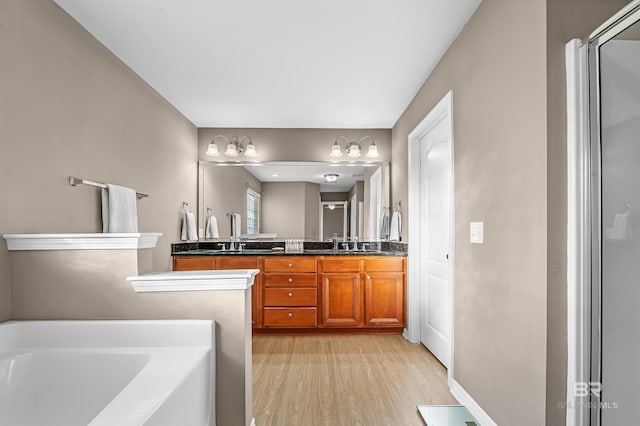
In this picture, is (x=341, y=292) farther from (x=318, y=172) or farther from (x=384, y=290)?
(x=318, y=172)

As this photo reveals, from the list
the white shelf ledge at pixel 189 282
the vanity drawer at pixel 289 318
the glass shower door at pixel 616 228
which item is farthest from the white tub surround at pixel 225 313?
the vanity drawer at pixel 289 318

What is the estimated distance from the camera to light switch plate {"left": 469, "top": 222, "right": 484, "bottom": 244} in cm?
193

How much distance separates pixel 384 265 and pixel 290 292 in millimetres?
983

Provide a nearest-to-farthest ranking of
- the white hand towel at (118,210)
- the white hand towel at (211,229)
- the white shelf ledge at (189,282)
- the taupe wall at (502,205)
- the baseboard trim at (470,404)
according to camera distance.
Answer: the taupe wall at (502,205) → the white shelf ledge at (189,282) → the baseboard trim at (470,404) → the white hand towel at (118,210) → the white hand towel at (211,229)

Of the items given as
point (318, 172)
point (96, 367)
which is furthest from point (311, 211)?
point (96, 367)

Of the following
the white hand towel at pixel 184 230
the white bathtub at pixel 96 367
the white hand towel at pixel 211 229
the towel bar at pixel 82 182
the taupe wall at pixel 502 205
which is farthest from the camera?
the white hand towel at pixel 211 229

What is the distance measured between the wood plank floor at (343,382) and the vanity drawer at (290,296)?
0.35m

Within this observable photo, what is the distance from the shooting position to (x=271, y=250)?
415 centimetres

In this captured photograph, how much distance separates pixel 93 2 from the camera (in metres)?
1.93

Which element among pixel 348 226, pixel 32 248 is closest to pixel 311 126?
pixel 348 226

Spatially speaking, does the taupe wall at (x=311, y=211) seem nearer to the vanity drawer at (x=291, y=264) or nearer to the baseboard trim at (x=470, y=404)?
the vanity drawer at (x=291, y=264)

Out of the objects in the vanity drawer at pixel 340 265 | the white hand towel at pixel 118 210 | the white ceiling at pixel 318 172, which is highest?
the white ceiling at pixel 318 172

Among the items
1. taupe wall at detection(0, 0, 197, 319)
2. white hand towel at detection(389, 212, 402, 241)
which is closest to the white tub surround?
taupe wall at detection(0, 0, 197, 319)

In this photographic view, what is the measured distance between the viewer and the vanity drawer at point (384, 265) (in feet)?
11.8
